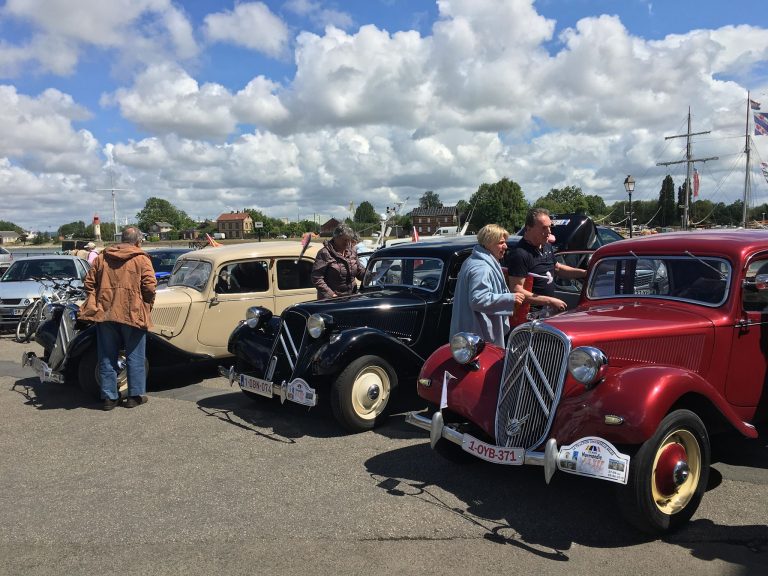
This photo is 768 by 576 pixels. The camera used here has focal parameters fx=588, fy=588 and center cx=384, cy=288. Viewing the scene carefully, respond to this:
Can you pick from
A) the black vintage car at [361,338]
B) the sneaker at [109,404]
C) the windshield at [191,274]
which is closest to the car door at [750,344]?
the black vintage car at [361,338]

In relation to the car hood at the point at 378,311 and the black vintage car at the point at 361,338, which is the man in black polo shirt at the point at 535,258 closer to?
the black vintage car at the point at 361,338

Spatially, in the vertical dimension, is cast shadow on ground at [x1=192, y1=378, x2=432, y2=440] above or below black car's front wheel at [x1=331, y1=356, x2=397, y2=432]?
below

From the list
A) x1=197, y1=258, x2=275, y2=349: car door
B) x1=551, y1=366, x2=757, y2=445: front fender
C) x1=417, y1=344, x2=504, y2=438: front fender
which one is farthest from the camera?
x1=197, y1=258, x2=275, y2=349: car door

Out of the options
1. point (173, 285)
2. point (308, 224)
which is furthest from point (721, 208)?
point (173, 285)

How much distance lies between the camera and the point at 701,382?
3484mm

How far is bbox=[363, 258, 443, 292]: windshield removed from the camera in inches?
244

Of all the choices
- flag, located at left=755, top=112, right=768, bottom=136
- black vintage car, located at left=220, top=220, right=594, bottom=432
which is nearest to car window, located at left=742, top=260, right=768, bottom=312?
black vintage car, located at left=220, top=220, right=594, bottom=432

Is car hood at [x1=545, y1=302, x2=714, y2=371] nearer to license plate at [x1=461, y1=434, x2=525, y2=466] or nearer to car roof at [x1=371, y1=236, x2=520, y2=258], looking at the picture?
license plate at [x1=461, y1=434, x2=525, y2=466]

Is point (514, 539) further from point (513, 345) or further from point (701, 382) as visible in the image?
point (701, 382)

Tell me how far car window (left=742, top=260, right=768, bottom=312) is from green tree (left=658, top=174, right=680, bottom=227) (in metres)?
80.9

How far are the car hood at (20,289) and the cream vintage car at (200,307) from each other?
16.4 feet

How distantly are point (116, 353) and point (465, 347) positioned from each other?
155 inches

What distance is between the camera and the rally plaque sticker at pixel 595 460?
9.96 ft

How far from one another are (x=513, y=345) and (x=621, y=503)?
45.2 inches
